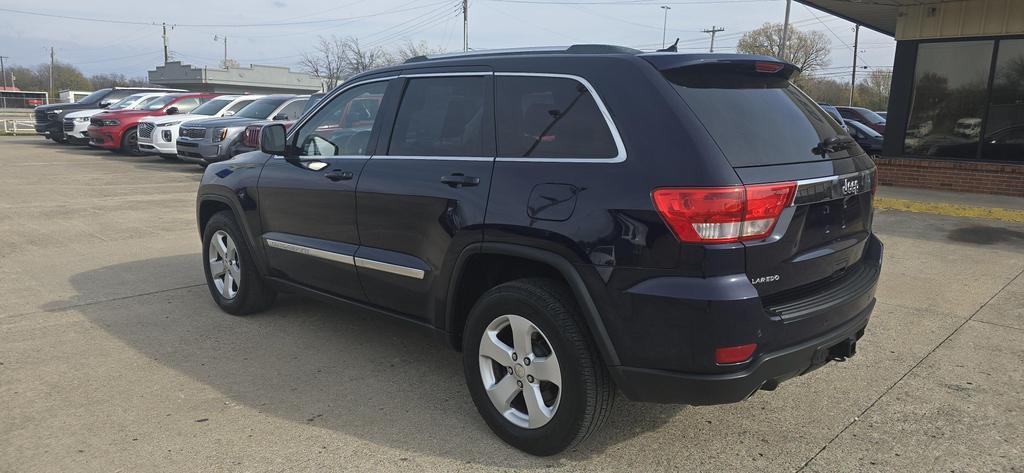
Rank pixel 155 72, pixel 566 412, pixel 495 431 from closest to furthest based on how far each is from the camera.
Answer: pixel 566 412 < pixel 495 431 < pixel 155 72

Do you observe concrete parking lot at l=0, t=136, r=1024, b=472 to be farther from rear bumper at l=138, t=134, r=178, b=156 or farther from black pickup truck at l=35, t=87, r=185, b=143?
black pickup truck at l=35, t=87, r=185, b=143

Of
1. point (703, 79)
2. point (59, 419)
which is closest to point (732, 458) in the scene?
point (703, 79)

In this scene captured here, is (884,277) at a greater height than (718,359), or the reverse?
(718,359)

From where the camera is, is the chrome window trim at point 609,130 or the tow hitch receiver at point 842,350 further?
the tow hitch receiver at point 842,350

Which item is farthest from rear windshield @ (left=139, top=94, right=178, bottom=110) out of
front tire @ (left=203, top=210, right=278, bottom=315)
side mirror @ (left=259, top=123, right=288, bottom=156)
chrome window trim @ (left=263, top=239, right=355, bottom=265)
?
chrome window trim @ (left=263, top=239, right=355, bottom=265)

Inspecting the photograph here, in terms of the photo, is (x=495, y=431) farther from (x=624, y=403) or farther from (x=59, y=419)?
(x=59, y=419)

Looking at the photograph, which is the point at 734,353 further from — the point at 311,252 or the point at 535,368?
the point at 311,252

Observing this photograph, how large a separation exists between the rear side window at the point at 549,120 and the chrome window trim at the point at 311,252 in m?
1.29

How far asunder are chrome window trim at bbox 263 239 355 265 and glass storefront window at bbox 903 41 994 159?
1156 centimetres

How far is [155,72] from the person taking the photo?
68.5 meters

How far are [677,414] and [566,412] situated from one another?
879mm

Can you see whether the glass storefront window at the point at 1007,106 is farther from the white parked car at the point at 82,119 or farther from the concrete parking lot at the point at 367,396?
the white parked car at the point at 82,119

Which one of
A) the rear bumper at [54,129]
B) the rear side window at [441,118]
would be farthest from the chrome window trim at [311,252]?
the rear bumper at [54,129]

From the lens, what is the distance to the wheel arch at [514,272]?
292 cm
